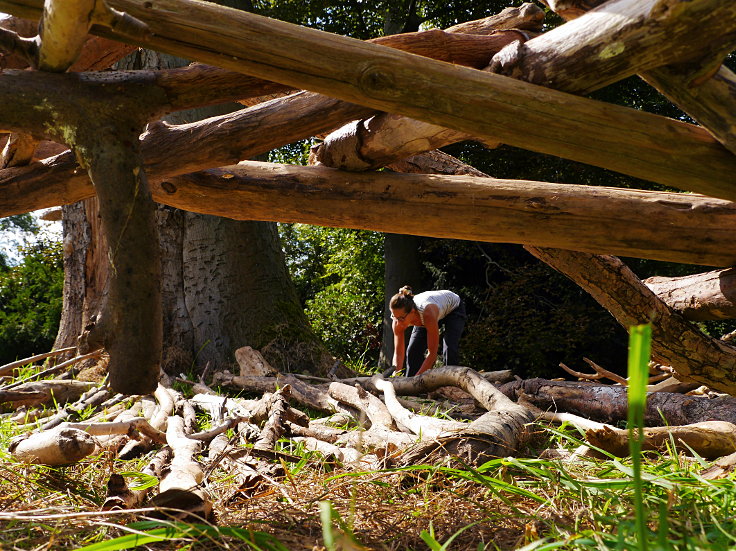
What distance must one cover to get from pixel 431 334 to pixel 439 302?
610 mm

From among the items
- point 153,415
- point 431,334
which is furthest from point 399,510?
point 431,334

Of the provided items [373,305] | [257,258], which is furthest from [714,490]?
[373,305]

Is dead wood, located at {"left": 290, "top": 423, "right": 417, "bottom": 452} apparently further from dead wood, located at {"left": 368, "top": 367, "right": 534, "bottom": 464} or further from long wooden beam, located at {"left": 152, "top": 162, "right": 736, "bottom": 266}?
long wooden beam, located at {"left": 152, "top": 162, "right": 736, "bottom": 266}

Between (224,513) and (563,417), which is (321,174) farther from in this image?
(563,417)

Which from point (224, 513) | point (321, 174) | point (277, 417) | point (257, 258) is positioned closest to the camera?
point (224, 513)

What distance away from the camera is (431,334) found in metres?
6.78

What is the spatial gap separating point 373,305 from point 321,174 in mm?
8381

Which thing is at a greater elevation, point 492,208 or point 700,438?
point 492,208

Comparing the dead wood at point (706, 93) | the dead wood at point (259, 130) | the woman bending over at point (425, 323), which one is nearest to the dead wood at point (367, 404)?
the dead wood at point (259, 130)

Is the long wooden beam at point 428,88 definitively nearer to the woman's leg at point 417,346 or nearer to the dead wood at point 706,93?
the dead wood at point 706,93

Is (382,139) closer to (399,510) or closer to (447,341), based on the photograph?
(399,510)

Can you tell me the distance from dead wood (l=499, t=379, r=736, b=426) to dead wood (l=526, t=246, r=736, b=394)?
282mm

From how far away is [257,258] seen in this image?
6.41 meters

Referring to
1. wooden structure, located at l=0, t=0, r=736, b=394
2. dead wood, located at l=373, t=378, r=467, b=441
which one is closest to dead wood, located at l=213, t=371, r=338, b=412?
dead wood, located at l=373, t=378, r=467, b=441
